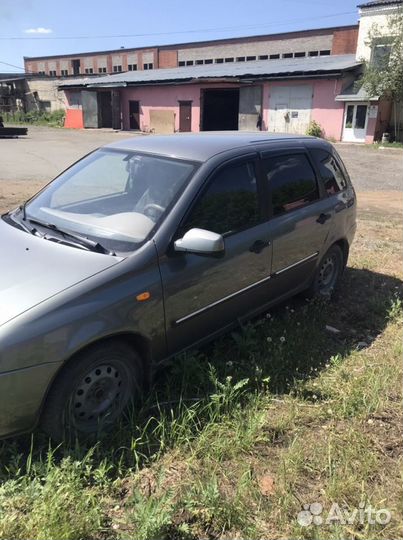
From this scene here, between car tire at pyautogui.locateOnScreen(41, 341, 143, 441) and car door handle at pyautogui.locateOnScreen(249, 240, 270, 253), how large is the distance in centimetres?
133

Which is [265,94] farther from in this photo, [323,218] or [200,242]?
[200,242]

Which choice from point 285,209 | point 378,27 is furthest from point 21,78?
point 285,209

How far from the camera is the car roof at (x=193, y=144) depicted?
3.61 metres

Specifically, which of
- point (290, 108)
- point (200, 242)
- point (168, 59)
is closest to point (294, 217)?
point (200, 242)

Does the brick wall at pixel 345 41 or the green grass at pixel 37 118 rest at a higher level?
the brick wall at pixel 345 41

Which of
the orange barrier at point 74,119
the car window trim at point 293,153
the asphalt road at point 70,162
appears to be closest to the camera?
the car window trim at point 293,153

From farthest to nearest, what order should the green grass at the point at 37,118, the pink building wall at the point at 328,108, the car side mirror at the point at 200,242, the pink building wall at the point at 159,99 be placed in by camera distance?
the green grass at the point at 37,118, the pink building wall at the point at 159,99, the pink building wall at the point at 328,108, the car side mirror at the point at 200,242

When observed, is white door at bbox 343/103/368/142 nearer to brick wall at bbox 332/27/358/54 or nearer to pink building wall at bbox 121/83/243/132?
pink building wall at bbox 121/83/243/132

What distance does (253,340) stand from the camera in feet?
12.7

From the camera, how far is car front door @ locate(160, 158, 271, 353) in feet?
10.4

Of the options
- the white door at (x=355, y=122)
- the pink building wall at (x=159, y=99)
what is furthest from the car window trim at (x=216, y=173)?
the pink building wall at (x=159, y=99)

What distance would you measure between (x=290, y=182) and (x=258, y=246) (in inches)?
34.0

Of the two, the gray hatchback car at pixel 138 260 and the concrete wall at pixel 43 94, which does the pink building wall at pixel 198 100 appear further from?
the gray hatchback car at pixel 138 260

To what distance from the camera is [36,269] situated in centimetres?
279
